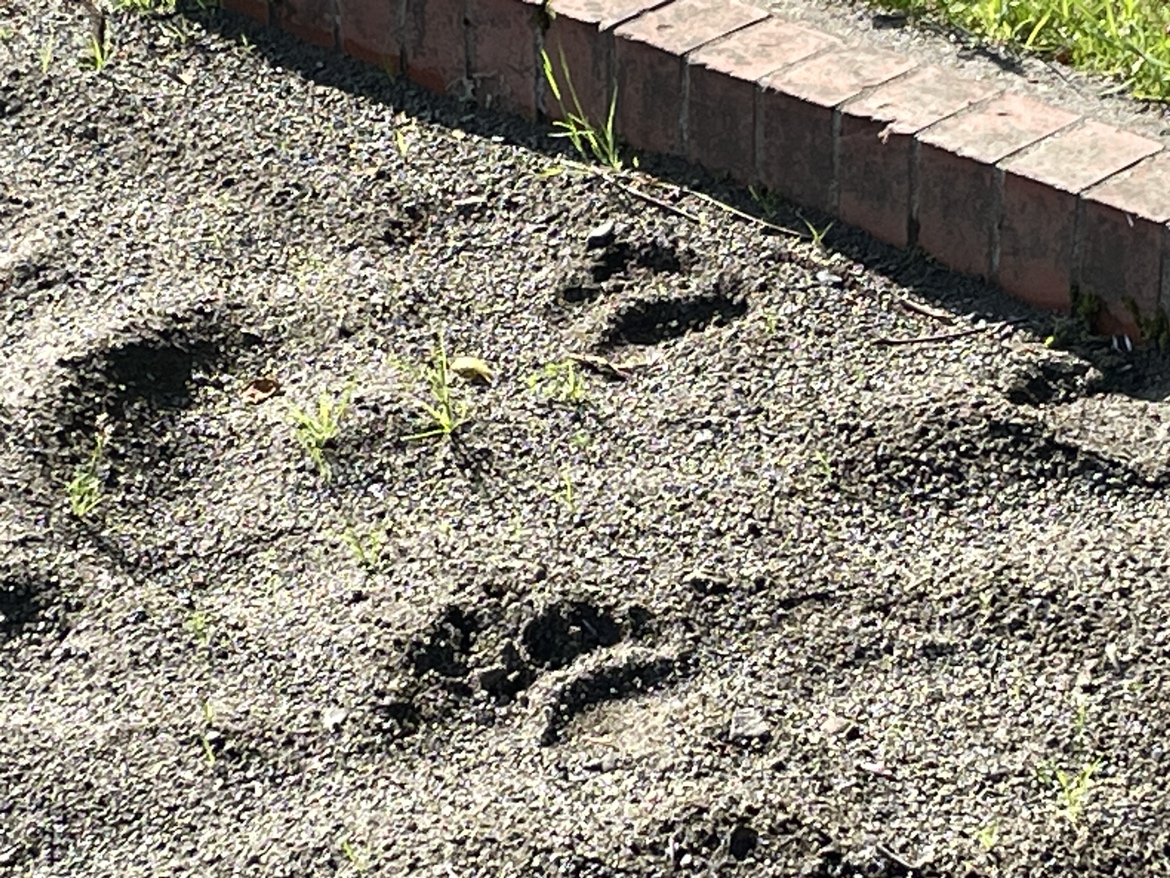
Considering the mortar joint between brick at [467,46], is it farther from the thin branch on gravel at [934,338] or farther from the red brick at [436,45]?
the thin branch on gravel at [934,338]

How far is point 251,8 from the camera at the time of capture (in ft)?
13.4

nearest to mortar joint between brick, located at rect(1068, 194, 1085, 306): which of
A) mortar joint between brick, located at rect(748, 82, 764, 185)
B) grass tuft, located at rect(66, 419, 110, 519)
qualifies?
mortar joint between brick, located at rect(748, 82, 764, 185)

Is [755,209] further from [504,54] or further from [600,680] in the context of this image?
[600,680]

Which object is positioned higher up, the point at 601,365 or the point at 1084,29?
the point at 1084,29

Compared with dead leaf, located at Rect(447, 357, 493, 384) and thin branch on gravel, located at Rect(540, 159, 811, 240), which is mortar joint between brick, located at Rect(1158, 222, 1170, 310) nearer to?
thin branch on gravel, located at Rect(540, 159, 811, 240)

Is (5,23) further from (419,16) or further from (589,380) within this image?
(589,380)

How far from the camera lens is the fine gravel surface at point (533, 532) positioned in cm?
257

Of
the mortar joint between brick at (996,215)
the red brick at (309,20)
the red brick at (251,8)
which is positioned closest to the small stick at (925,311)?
the mortar joint between brick at (996,215)

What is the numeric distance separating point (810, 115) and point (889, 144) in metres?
0.14

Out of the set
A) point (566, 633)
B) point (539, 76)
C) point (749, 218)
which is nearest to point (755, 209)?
point (749, 218)

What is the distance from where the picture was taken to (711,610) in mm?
2801

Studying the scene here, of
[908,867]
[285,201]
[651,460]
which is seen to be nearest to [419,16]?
[285,201]

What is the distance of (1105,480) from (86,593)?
4.51 feet

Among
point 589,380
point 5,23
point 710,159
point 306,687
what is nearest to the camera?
point 306,687
